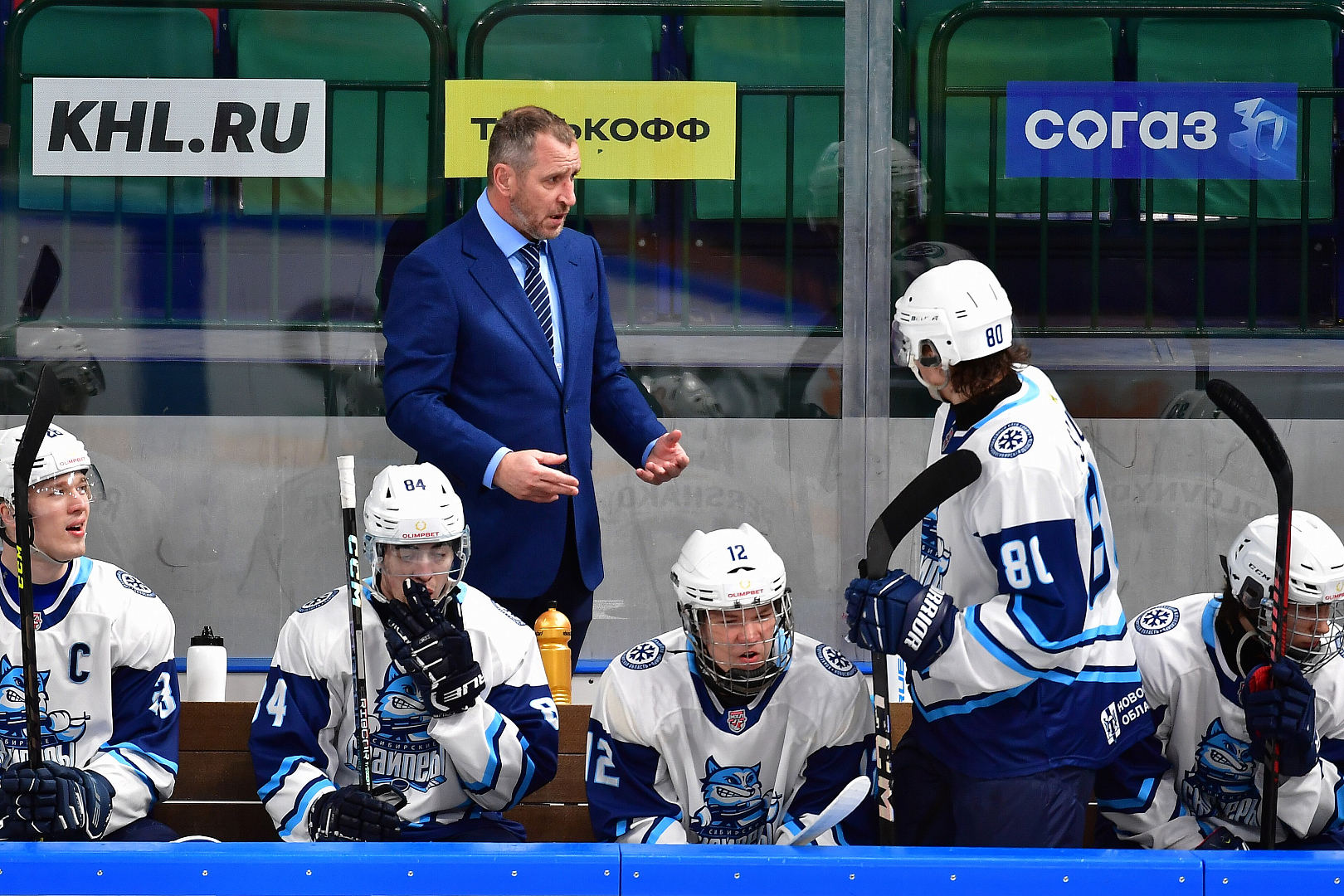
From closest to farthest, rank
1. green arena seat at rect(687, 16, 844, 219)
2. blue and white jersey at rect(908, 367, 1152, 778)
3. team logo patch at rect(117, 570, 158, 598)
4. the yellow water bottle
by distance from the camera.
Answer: blue and white jersey at rect(908, 367, 1152, 778), team logo patch at rect(117, 570, 158, 598), the yellow water bottle, green arena seat at rect(687, 16, 844, 219)

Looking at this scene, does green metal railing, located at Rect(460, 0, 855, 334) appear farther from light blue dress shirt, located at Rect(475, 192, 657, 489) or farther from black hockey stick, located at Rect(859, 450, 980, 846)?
black hockey stick, located at Rect(859, 450, 980, 846)

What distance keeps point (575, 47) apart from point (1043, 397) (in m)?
2.03

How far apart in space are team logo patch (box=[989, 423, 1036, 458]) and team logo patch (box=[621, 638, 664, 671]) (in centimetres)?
64

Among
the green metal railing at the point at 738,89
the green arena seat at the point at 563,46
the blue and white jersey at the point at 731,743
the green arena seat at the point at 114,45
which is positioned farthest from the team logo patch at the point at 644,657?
the green arena seat at the point at 114,45

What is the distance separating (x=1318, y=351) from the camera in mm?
4023

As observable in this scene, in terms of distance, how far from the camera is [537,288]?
10.8ft

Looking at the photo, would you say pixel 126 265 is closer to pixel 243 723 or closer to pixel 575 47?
pixel 575 47

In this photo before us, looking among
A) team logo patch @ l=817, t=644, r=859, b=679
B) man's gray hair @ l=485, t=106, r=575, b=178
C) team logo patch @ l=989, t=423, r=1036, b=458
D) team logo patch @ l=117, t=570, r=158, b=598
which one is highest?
man's gray hair @ l=485, t=106, r=575, b=178

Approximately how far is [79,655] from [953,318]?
154 cm

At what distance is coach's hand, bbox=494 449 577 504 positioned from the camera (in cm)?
297

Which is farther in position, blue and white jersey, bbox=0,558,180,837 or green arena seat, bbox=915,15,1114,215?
green arena seat, bbox=915,15,1114,215

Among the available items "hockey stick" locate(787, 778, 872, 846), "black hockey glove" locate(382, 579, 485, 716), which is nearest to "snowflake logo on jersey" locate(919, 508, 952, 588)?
"hockey stick" locate(787, 778, 872, 846)

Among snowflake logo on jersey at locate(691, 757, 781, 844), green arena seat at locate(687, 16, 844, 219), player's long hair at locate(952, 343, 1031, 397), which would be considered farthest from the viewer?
green arena seat at locate(687, 16, 844, 219)

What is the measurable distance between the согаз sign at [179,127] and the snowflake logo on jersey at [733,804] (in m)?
2.10
